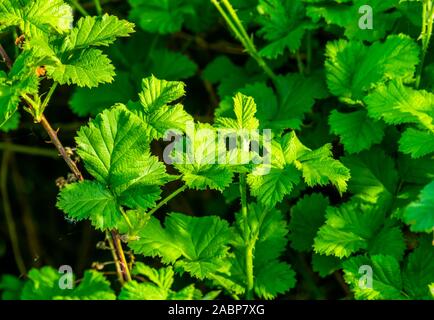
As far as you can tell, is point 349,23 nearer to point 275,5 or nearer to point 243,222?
point 275,5

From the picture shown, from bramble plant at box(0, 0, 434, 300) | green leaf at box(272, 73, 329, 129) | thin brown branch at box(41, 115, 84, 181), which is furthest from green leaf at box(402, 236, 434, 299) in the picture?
thin brown branch at box(41, 115, 84, 181)

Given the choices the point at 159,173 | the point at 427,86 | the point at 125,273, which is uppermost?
the point at 427,86

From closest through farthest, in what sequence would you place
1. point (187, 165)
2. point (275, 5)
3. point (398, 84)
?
point (187, 165)
point (398, 84)
point (275, 5)

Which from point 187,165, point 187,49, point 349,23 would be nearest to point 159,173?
point 187,165

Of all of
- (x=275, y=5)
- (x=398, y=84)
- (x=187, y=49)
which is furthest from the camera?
(x=187, y=49)

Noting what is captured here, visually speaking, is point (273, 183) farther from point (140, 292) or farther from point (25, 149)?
point (25, 149)

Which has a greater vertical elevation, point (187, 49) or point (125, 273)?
point (187, 49)

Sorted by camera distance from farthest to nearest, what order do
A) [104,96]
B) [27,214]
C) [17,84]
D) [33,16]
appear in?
[27,214] < [104,96] < [33,16] < [17,84]

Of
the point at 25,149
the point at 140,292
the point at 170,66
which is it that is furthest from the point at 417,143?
the point at 25,149
